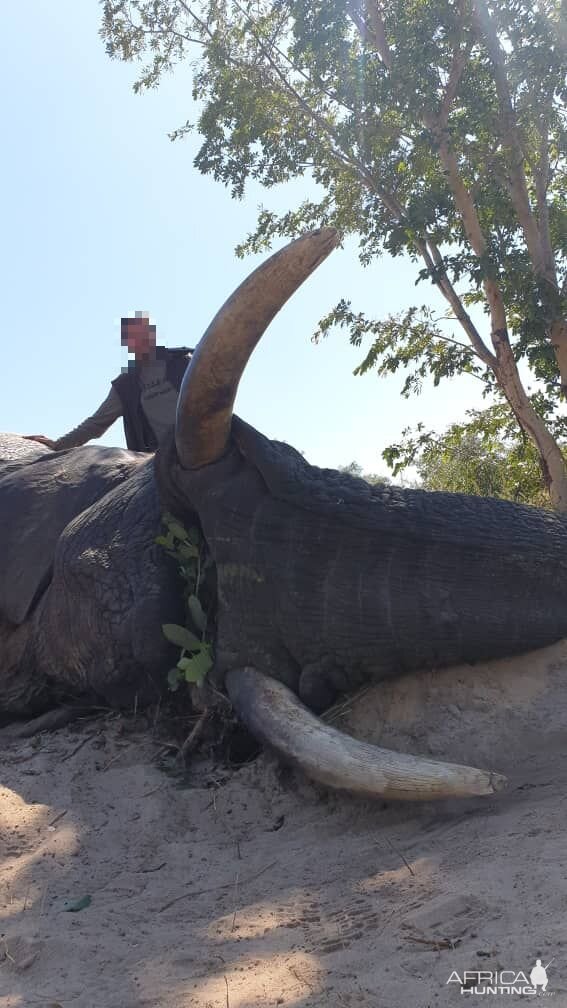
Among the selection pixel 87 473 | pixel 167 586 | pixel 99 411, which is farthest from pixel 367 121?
pixel 167 586

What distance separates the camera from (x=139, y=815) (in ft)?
9.93

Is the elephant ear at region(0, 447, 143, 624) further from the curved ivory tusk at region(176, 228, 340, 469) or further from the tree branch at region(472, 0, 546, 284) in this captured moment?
the tree branch at region(472, 0, 546, 284)

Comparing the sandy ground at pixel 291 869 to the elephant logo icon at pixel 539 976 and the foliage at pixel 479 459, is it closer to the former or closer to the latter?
the elephant logo icon at pixel 539 976

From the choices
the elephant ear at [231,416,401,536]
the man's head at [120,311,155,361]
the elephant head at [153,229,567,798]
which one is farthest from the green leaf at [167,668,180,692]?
the man's head at [120,311,155,361]

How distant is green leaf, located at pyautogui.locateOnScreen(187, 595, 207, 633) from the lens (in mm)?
3418

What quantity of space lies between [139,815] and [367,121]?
7317 millimetres

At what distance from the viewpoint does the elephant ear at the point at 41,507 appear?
14.0 feet

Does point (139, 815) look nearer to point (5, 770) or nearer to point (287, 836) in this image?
point (287, 836)

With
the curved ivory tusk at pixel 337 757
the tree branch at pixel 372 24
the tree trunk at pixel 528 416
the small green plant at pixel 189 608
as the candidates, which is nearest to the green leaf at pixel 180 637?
the small green plant at pixel 189 608

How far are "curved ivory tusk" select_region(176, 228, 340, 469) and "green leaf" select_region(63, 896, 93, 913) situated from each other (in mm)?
1522

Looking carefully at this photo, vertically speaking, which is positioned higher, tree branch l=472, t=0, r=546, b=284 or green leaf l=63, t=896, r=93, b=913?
tree branch l=472, t=0, r=546, b=284

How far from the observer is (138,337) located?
5.41 meters

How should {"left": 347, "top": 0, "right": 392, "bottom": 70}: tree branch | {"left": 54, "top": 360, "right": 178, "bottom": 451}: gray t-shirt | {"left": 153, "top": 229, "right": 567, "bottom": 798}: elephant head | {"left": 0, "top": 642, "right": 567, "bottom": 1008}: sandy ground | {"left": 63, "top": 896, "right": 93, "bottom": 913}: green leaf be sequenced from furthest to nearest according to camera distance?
{"left": 347, "top": 0, "right": 392, "bottom": 70}: tree branch → {"left": 54, "top": 360, "right": 178, "bottom": 451}: gray t-shirt → {"left": 153, "top": 229, "right": 567, "bottom": 798}: elephant head → {"left": 63, "top": 896, "right": 93, "bottom": 913}: green leaf → {"left": 0, "top": 642, "right": 567, "bottom": 1008}: sandy ground

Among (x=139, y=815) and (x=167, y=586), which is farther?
(x=167, y=586)
